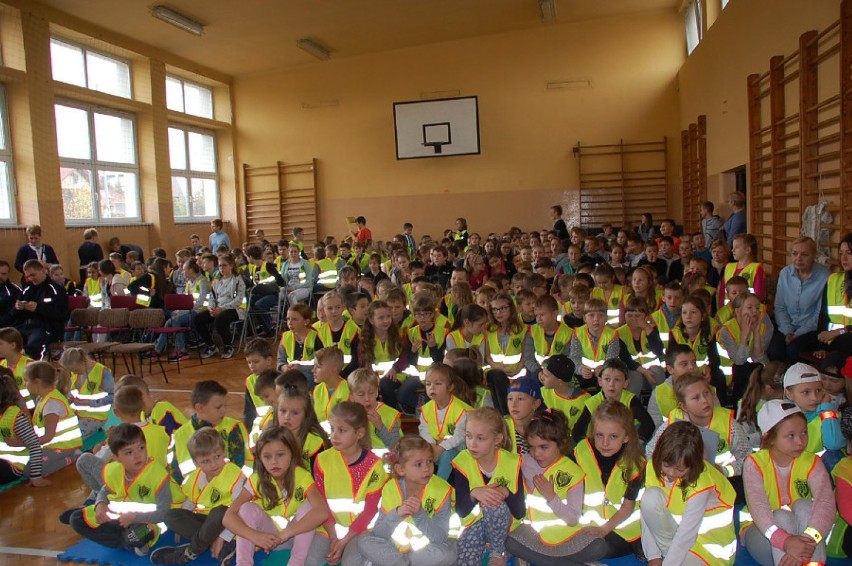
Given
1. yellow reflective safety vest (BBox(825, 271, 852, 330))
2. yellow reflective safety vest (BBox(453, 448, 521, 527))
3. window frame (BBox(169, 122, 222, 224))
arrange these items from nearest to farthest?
1. yellow reflective safety vest (BBox(453, 448, 521, 527))
2. yellow reflective safety vest (BBox(825, 271, 852, 330))
3. window frame (BBox(169, 122, 222, 224))

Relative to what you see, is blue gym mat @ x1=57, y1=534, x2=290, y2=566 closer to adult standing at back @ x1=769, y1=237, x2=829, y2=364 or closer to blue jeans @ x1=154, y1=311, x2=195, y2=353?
adult standing at back @ x1=769, y1=237, x2=829, y2=364

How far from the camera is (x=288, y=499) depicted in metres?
2.88

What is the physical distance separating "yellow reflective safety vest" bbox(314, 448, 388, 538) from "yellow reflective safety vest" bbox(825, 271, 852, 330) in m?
3.25

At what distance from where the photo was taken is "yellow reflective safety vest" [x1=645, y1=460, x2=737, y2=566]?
97.1 inches

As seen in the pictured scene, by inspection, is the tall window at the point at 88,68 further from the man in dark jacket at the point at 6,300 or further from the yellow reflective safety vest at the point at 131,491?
the yellow reflective safety vest at the point at 131,491

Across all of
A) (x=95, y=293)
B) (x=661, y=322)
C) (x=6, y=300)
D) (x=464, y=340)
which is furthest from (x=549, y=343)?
(x=95, y=293)

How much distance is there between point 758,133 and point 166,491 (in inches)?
284

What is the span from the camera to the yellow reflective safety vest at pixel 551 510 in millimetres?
2785

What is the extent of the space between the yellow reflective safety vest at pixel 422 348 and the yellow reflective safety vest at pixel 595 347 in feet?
3.26

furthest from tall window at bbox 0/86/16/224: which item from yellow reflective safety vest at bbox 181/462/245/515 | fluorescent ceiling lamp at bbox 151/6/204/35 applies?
yellow reflective safety vest at bbox 181/462/245/515

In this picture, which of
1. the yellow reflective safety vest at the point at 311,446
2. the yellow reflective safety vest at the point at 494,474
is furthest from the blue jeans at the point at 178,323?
the yellow reflective safety vest at the point at 494,474

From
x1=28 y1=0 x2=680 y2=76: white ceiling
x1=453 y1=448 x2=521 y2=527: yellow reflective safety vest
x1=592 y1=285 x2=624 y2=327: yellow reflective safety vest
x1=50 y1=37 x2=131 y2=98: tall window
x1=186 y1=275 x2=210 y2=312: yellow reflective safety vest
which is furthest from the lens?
x1=50 y1=37 x2=131 y2=98: tall window

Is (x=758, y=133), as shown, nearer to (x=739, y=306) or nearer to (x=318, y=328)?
(x=739, y=306)

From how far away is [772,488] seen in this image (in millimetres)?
2639
